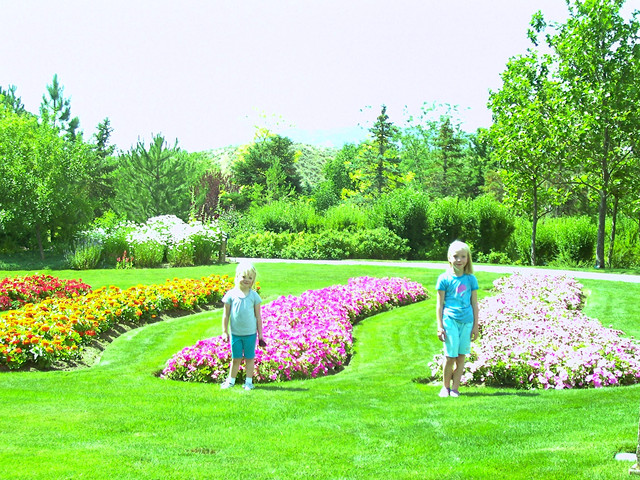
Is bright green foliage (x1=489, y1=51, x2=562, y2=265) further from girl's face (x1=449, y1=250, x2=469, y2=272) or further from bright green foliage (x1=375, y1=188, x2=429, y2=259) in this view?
girl's face (x1=449, y1=250, x2=469, y2=272)

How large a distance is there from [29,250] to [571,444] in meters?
20.2

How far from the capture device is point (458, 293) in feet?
19.2

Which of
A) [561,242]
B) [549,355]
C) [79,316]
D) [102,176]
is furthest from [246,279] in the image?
[102,176]

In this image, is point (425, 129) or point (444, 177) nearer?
point (444, 177)

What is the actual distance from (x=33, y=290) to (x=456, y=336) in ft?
30.3

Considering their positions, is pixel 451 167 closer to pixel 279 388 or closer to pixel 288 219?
pixel 288 219

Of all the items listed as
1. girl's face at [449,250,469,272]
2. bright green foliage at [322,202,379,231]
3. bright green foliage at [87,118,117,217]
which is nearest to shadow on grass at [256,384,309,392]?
girl's face at [449,250,469,272]

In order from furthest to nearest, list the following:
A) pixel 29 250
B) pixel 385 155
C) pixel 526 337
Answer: pixel 385 155, pixel 29 250, pixel 526 337

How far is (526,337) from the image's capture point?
25.0 feet

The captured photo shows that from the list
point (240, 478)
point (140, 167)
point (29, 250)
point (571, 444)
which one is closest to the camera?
point (240, 478)

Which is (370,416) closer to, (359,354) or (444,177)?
(359,354)

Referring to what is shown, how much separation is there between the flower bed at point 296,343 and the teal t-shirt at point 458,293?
7.24 ft

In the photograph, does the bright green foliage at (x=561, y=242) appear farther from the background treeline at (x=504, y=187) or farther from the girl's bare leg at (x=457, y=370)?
the girl's bare leg at (x=457, y=370)

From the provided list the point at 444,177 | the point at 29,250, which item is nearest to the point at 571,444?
the point at 29,250
